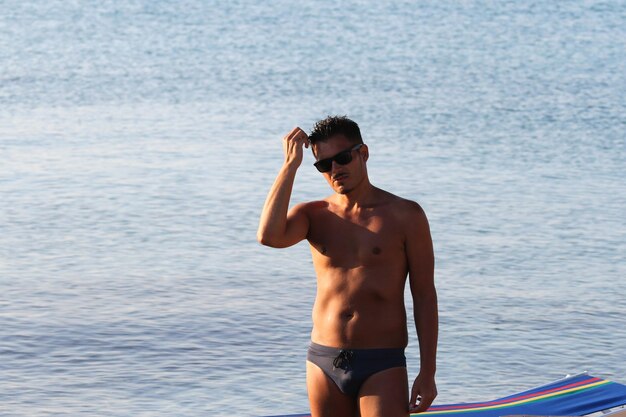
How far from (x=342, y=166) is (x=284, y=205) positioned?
0.26 m

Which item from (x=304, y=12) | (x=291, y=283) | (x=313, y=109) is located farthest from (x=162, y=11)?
(x=291, y=283)

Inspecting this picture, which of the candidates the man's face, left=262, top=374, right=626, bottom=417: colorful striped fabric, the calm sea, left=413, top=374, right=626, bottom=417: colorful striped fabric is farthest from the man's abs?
the calm sea

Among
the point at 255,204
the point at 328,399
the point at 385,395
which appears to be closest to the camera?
the point at 385,395

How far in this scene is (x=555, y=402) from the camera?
7.96 meters

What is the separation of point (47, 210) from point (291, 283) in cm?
404

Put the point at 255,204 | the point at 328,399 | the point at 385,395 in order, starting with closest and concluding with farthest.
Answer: the point at 385,395
the point at 328,399
the point at 255,204

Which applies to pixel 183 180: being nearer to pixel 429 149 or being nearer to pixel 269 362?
pixel 429 149

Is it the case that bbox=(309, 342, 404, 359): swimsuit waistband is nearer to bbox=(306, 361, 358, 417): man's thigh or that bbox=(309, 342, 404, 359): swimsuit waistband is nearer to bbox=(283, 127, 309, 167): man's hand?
bbox=(306, 361, 358, 417): man's thigh

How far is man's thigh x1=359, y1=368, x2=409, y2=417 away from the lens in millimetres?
4941

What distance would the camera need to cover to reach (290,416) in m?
7.50

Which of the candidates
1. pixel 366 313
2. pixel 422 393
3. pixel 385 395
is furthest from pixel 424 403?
pixel 366 313

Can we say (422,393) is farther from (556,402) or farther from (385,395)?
(556,402)

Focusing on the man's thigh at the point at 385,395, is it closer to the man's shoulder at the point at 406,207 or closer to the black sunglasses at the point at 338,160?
the man's shoulder at the point at 406,207

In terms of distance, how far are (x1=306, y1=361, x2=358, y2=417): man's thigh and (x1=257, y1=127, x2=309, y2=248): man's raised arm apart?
50cm
